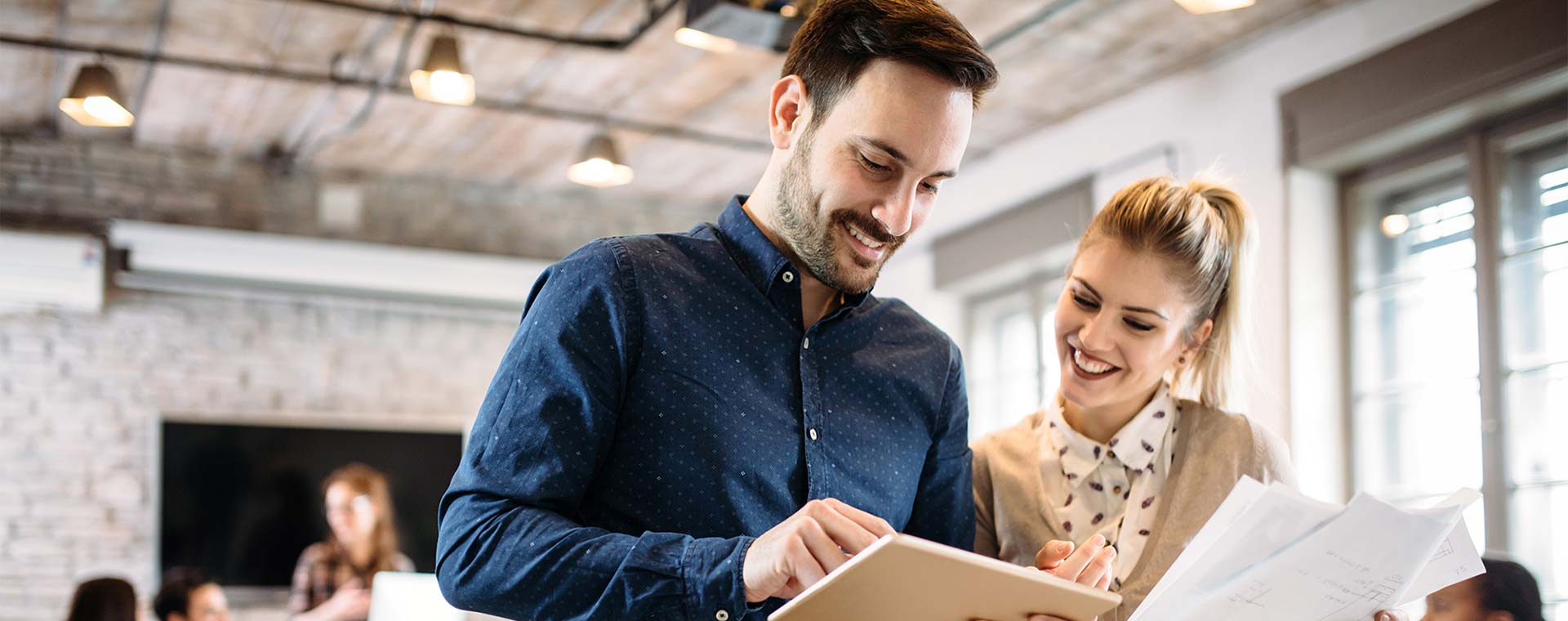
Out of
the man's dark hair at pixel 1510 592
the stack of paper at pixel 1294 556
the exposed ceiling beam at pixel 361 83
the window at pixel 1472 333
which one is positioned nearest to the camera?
the stack of paper at pixel 1294 556

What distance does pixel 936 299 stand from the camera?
6.77 meters

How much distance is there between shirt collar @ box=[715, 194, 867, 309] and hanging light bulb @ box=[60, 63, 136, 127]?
3.94 metres

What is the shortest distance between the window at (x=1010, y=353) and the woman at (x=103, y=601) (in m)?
3.48

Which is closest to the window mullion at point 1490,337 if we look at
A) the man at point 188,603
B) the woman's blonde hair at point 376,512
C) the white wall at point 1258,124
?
the white wall at point 1258,124

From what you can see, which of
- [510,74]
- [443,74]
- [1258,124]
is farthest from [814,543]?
[510,74]

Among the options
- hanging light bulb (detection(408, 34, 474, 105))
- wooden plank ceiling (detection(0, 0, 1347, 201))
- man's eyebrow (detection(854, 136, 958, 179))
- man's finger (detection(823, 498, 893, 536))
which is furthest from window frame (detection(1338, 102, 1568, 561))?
man's finger (detection(823, 498, 893, 536))

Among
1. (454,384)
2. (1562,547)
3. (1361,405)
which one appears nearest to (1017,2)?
(1361,405)

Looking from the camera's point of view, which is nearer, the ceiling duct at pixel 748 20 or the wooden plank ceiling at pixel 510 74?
the ceiling duct at pixel 748 20

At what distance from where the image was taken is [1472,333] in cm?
430

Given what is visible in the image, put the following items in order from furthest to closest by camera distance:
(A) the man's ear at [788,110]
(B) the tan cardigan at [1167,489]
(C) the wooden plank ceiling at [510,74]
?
1. (C) the wooden plank ceiling at [510,74]
2. (B) the tan cardigan at [1167,489]
3. (A) the man's ear at [788,110]

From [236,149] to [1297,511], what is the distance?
6240 millimetres

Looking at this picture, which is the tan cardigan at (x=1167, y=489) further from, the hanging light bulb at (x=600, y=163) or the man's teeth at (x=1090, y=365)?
the hanging light bulb at (x=600, y=163)

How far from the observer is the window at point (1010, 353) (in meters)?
6.19

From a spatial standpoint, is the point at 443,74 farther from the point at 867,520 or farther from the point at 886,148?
the point at 867,520
